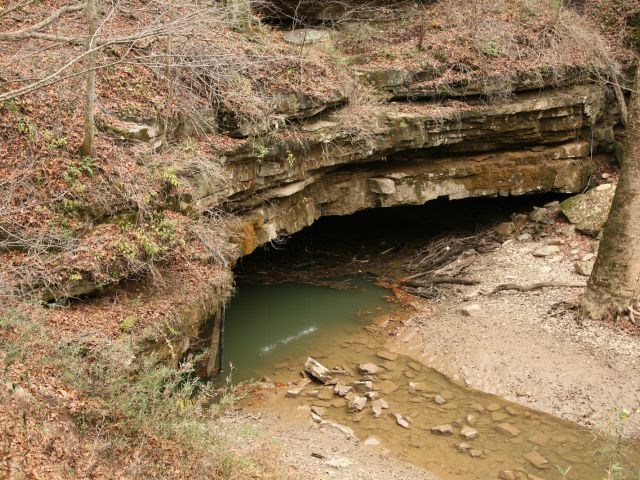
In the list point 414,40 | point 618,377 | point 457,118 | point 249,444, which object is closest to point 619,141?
point 457,118

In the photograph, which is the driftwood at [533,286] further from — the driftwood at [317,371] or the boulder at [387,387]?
the driftwood at [317,371]

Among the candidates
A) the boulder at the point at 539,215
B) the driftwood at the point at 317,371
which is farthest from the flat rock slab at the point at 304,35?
the driftwood at the point at 317,371

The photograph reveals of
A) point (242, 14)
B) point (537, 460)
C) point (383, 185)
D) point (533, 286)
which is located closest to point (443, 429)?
point (537, 460)

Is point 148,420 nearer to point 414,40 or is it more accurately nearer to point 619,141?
point 414,40

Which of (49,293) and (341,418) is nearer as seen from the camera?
(49,293)

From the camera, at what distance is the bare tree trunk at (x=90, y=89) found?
713 centimetres

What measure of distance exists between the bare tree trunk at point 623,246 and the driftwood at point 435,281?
3.09m

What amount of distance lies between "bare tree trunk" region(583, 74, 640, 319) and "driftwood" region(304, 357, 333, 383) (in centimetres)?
537

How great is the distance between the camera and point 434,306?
12.8m

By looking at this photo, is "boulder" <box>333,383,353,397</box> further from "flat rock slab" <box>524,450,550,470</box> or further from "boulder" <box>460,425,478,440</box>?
"flat rock slab" <box>524,450,550,470</box>

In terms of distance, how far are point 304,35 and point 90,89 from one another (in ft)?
25.5

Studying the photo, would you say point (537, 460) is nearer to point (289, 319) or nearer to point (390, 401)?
point (390, 401)

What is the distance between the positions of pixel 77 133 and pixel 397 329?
7.56 m

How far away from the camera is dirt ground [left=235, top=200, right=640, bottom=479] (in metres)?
8.13
